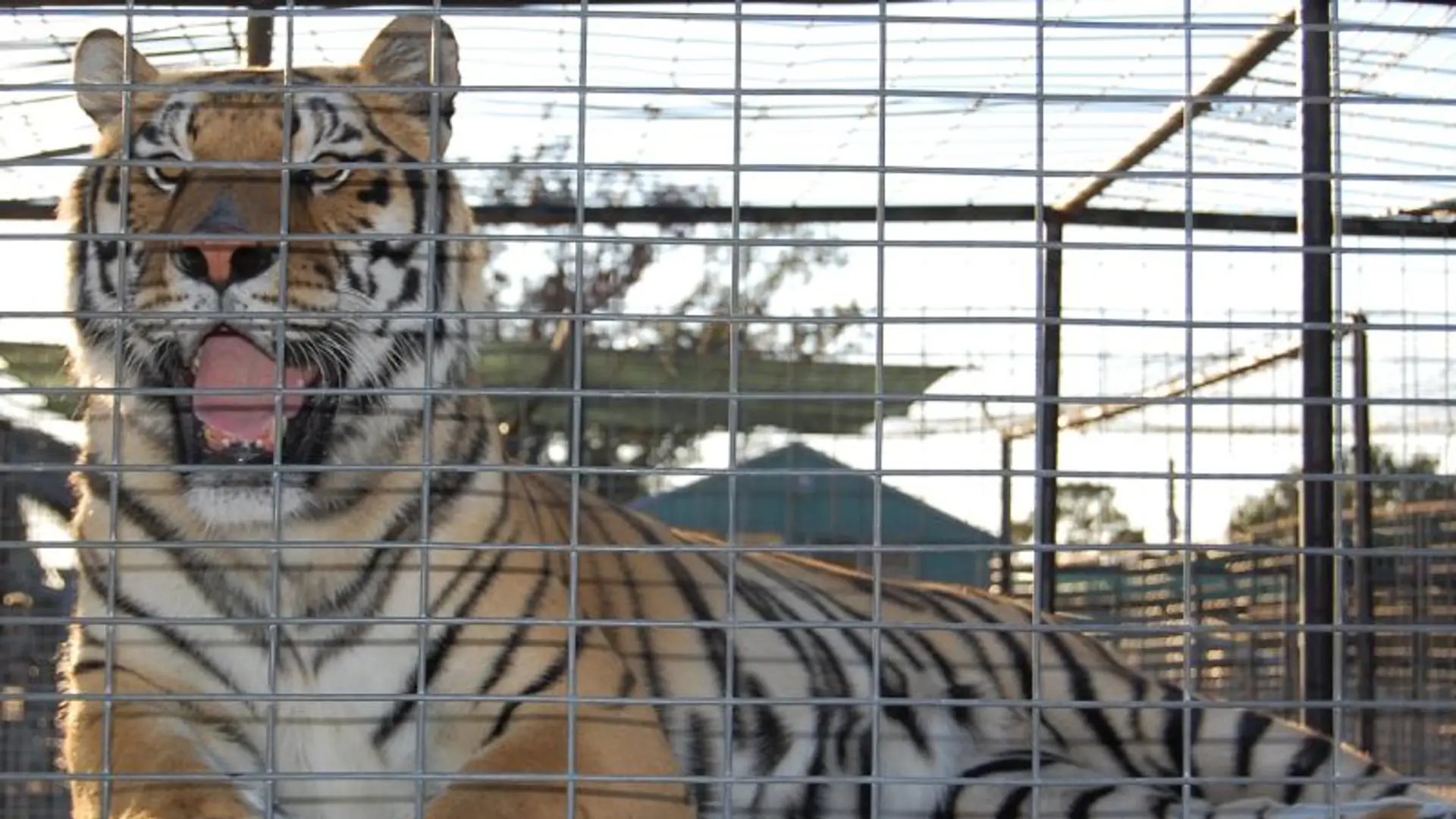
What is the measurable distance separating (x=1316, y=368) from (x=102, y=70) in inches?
71.3

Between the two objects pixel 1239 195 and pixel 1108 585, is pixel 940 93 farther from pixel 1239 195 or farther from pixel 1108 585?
pixel 1108 585

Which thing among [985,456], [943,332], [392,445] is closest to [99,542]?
[392,445]

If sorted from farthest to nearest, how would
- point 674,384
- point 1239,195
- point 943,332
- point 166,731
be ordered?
point 674,384 → point 943,332 → point 1239,195 → point 166,731

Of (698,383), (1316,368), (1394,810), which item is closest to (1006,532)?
(698,383)

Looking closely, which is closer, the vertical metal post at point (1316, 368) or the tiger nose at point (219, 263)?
the tiger nose at point (219, 263)

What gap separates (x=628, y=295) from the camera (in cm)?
423

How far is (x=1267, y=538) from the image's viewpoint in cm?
492

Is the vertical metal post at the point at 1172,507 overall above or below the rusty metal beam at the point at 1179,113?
below

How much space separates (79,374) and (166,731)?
1.61 ft

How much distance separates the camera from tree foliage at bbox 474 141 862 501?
359cm

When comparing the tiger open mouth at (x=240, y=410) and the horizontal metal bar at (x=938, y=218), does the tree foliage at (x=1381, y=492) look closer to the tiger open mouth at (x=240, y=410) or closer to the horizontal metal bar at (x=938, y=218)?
the horizontal metal bar at (x=938, y=218)

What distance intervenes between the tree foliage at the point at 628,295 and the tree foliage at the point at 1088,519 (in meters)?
0.84

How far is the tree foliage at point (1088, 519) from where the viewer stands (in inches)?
181

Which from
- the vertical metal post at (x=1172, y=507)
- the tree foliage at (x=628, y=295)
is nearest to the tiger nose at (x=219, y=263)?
the tree foliage at (x=628, y=295)
